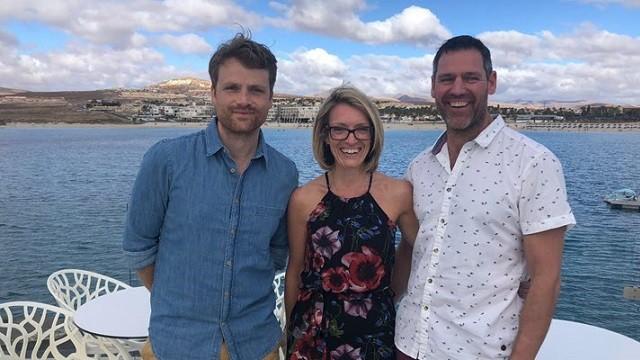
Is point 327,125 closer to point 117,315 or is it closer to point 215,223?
point 215,223

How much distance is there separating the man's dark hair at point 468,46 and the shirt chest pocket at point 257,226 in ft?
3.32

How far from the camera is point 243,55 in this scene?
2.48 m

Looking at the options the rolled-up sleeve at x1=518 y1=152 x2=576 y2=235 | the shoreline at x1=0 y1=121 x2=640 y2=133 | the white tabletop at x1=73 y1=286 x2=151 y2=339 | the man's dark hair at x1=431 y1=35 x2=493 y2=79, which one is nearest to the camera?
the rolled-up sleeve at x1=518 y1=152 x2=576 y2=235

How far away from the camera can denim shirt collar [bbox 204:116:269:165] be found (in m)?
2.49

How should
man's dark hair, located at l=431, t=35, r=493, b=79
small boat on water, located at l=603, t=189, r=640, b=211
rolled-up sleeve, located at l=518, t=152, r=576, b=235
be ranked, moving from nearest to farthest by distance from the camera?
1. rolled-up sleeve, located at l=518, t=152, r=576, b=235
2. man's dark hair, located at l=431, t=35, r=493, b=79
3. small boat on water, located at l=603, t=189, r=640, b=211

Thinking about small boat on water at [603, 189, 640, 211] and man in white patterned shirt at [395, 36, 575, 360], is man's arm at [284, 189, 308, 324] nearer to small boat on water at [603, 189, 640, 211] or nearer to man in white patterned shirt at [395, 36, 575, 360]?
man in white patterned shirt at [395, 36, 575, 360]

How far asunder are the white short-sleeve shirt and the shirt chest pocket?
0.69 m

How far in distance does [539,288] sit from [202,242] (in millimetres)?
1384

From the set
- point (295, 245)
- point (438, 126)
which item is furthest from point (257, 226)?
point (438, 126)

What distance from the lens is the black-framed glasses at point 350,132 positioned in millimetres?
2744

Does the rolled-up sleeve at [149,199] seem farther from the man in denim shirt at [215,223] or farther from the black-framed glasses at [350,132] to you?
the black-framed glasses at [350,132]

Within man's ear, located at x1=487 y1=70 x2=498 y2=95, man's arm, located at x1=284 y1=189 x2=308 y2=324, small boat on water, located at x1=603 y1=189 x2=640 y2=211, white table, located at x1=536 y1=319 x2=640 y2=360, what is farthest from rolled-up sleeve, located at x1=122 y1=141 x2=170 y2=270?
small boat on water, located at x1=603 y1=189 x2=640 y2=211

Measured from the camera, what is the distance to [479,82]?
7.81 ft

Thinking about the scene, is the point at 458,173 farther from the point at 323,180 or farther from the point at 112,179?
the point at 112,179
